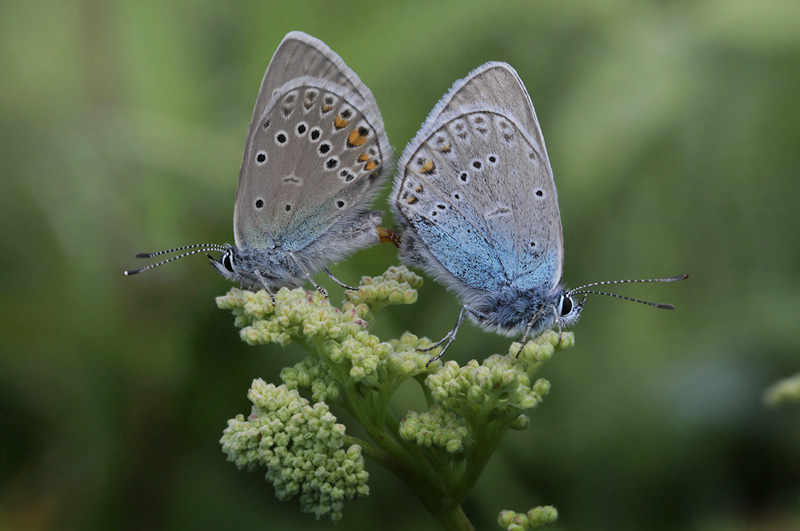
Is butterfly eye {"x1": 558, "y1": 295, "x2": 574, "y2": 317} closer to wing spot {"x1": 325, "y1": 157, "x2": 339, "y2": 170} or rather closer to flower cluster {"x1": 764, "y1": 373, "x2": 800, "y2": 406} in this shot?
flower cluster {"x1": 764, "y1": 373, "x2": 800, "y2": 406}

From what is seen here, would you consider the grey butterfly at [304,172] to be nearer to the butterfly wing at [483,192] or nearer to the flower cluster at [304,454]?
the butterfly wing at [483,192]

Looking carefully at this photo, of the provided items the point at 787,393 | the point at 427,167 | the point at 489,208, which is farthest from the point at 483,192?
the point at 787,393

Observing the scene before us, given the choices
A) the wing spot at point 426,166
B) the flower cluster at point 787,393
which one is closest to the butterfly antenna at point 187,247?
the wing spot at point 426,166

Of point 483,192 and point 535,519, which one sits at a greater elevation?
point 483,192

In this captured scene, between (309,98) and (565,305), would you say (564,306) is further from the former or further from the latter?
(309,98)

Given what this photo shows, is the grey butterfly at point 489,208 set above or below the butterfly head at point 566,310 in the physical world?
above

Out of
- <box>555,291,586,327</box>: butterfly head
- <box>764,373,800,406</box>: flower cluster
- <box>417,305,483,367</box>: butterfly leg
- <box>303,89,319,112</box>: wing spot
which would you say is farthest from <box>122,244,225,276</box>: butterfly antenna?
<box>764,373,800,406</box>: flower cluster

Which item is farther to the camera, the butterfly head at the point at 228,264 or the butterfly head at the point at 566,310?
the butterfly head at the point at 228,264

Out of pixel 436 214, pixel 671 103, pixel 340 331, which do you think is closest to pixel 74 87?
pixel 436 214
